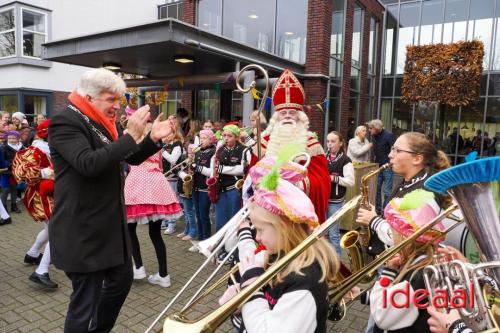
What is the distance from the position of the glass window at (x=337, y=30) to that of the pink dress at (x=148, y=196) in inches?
395

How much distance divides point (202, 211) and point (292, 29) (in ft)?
Answer: 27.1

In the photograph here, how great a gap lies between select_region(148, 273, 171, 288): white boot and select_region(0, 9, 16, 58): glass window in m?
14.9

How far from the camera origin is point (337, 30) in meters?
13.2

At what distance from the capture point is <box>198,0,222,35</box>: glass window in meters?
13.4

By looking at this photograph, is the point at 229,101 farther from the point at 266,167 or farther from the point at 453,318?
the point at 453,318

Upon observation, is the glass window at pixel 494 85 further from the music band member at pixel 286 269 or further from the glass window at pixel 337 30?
the music band member at pixel 286 269

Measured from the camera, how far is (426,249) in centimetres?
221

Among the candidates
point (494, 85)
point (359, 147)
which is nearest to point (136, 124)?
point (359, 147)

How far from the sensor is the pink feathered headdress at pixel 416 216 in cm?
211

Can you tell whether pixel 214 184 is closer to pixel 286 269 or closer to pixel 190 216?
pixel 190 216

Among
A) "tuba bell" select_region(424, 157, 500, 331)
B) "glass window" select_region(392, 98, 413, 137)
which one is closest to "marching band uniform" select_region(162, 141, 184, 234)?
"tuba bell" select_region(424, 157, 500, 331)

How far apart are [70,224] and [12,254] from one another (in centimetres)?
392

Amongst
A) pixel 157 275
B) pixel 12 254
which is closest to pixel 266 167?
pixel 157 275

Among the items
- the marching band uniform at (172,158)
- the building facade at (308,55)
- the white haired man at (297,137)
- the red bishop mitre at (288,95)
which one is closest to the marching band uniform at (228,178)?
the marching band uniform at (172,158)
